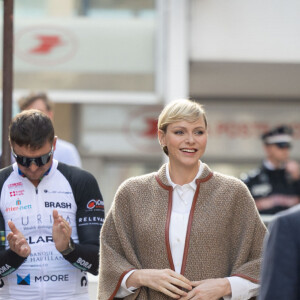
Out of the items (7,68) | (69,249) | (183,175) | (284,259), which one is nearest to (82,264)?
(69,249)

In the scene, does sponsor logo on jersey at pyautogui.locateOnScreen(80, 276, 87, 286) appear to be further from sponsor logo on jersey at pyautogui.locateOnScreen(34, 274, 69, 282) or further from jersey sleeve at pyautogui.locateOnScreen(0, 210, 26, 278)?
jersey sleeve at pyautogui.locateOnScreen(0, 210, 26, 278)

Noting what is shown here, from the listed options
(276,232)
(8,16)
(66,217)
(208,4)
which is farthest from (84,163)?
(276,232)

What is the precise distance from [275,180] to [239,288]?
441cm

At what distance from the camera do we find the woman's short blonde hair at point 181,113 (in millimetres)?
3868

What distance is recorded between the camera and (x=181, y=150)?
Answer: 12.8ft

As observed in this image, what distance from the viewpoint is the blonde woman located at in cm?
375

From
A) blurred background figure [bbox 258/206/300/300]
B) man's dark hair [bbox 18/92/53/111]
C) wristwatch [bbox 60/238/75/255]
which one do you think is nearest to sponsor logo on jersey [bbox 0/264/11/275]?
wristwatch [bbox 60/238/75/255]

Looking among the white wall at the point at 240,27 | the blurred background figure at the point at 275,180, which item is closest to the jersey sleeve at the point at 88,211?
the blurred background figure at the point at 275,180

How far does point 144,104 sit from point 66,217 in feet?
→ 23.3

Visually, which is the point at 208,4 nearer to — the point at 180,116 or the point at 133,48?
the point at 133,48

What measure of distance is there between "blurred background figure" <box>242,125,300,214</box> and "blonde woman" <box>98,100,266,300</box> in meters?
4.00

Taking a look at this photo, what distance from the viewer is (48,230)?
403cm

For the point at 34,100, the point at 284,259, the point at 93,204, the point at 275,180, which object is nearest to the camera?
the point at 284,259

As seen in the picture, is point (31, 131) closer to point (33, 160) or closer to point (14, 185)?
point (33, 160)
